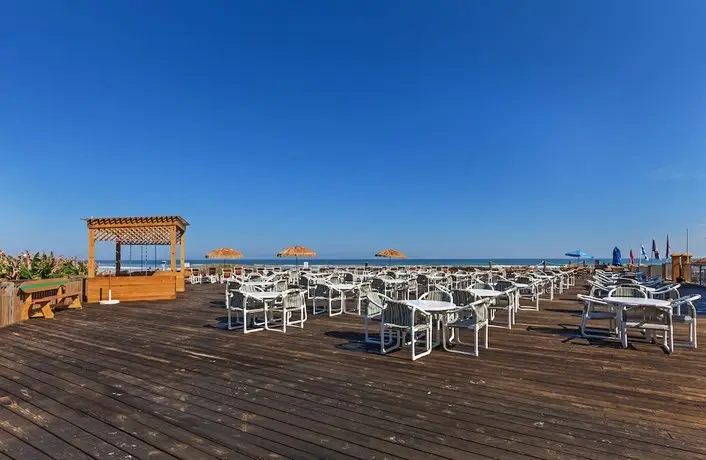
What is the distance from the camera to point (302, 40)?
16.0 metres

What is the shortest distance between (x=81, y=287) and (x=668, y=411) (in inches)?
483

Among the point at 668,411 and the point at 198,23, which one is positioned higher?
the point at 198,23

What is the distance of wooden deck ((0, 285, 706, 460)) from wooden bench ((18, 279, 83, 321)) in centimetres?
265

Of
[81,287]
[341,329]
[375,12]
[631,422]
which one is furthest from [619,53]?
[81,287]

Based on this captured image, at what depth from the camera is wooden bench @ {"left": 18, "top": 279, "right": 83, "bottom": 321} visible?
300 inches

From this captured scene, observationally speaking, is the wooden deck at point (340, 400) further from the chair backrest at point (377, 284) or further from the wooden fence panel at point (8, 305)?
the chair backrest at point (377, 284)

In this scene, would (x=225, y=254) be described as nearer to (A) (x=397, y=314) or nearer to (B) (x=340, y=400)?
(A) (x=397, y=314)

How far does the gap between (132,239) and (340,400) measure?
38.2 feet

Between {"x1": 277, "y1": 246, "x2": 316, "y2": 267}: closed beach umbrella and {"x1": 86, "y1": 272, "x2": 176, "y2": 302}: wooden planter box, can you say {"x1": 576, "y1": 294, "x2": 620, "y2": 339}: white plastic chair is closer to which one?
{"x1": 86, "y1": 272, "x2": 176, "y2": 302}: wooden planter box

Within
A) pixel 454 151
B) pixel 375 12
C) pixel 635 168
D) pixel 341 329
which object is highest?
pixel 375 12

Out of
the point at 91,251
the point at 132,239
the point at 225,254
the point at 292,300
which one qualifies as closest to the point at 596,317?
the point at 292,300

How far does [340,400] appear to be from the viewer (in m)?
3.16

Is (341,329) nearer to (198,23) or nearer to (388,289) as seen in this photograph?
(388,289)

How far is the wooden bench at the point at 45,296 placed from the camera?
7609 mm
